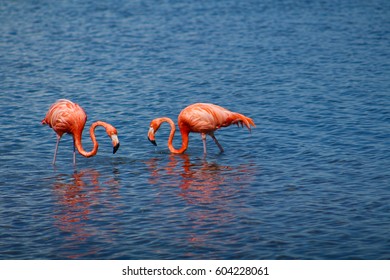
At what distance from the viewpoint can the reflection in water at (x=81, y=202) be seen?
14031 millimetres

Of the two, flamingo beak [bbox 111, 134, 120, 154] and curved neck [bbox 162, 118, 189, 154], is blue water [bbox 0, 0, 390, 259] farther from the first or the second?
flamingo beak [bbox 111, 134, 120, 154]

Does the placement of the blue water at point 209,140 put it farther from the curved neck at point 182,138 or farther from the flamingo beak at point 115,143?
the flamingo beak at point 115,143

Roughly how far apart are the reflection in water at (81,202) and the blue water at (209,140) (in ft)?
0.16

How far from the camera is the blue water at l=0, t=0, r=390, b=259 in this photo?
45.5 feet

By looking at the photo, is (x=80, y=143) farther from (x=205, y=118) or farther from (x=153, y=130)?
(x=205, y=118)

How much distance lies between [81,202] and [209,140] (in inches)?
207

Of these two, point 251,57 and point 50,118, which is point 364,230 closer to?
point 50,118

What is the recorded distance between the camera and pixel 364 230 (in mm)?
13867

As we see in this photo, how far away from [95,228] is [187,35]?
19022 mm

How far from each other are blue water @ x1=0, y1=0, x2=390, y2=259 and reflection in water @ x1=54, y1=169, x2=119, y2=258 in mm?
→ 48

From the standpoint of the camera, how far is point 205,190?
1619 cm

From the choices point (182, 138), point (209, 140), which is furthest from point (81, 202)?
point (209, 140)

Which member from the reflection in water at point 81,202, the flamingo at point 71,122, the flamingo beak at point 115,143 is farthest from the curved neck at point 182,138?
the reflection in water at point 81,202
